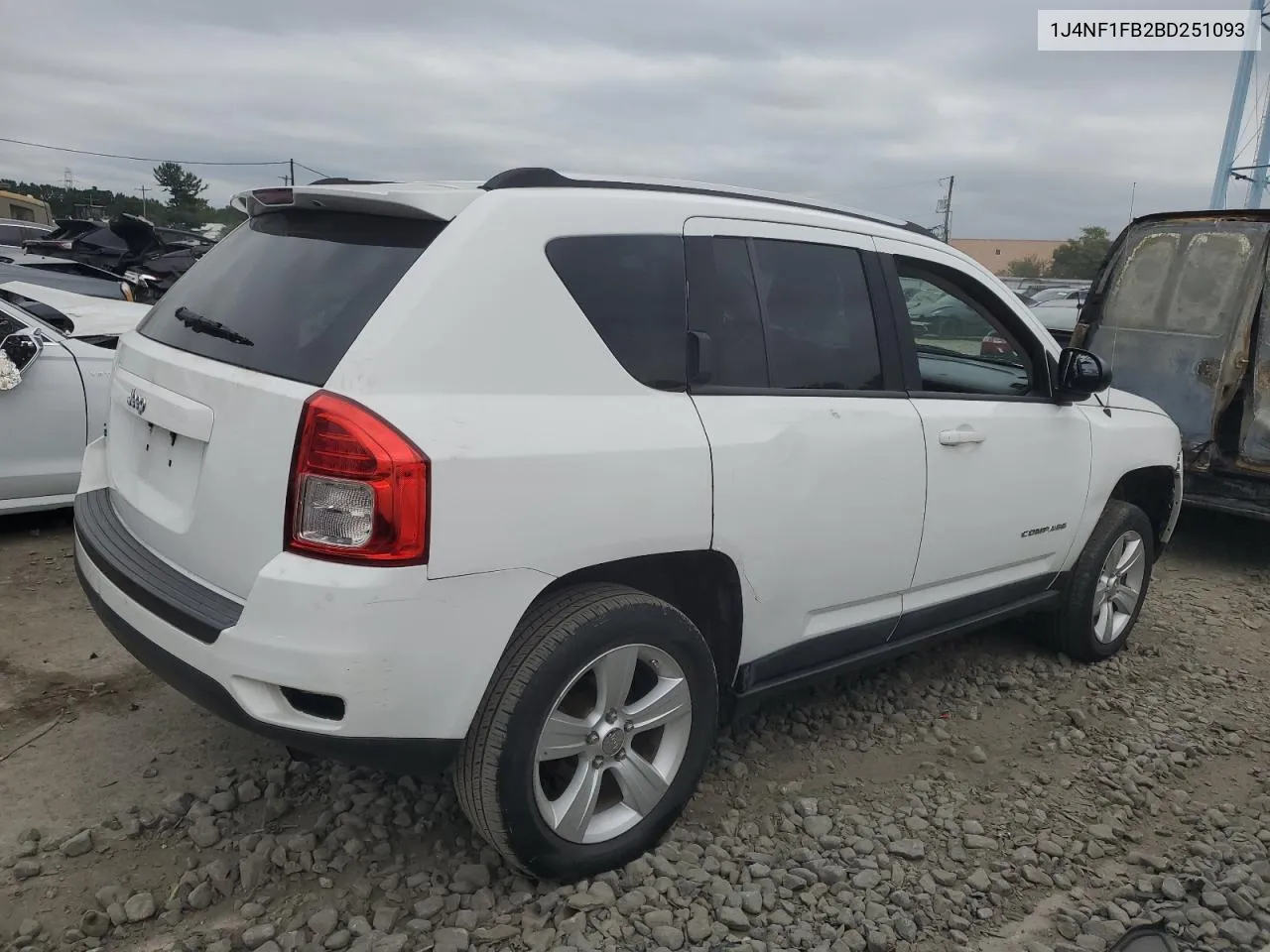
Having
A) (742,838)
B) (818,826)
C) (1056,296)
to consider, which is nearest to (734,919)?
(742,838)

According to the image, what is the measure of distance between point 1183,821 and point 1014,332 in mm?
1847

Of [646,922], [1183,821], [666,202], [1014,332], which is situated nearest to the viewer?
[646,922]

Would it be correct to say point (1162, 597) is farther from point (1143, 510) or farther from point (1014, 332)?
point (1014, 332)

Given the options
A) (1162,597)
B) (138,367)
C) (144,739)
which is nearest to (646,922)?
(144,739)

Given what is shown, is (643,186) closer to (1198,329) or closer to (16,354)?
(16,354)

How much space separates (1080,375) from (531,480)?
2.48m

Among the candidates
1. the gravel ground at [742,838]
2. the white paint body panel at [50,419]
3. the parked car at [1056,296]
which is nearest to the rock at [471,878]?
the gravel ground at [742,838]

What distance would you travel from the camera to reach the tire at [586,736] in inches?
94.6

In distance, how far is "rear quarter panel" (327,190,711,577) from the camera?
2.23 metres

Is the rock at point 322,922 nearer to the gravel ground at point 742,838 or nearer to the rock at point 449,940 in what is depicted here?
the gravel ground at point 742,838

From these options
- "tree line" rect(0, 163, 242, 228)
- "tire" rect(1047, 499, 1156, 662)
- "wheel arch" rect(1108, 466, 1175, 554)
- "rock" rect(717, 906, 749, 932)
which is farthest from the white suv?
"tree line" rect(0, 163, 242, 228)

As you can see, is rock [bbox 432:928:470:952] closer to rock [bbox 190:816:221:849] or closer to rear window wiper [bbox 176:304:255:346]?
rock [bbox 190:816:221:849]

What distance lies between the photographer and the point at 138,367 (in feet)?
9.45

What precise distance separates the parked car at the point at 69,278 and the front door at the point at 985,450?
533 centimetres
